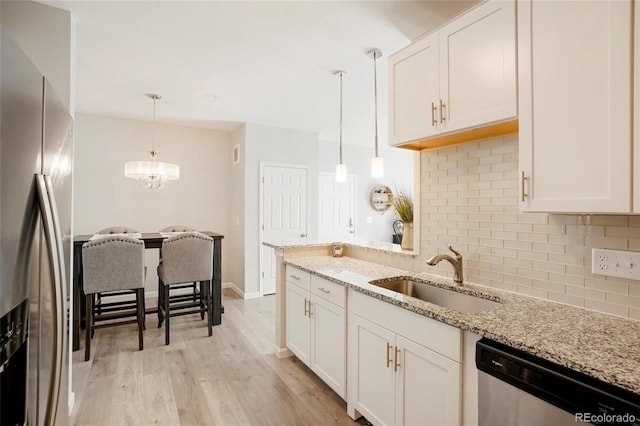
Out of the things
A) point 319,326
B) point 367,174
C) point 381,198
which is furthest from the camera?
point 381,198

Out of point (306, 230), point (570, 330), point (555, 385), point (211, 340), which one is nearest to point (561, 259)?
point (570, 330)

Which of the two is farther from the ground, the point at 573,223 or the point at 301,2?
Result: the point at 301,2

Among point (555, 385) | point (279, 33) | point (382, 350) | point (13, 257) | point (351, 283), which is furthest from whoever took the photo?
point (279, 33)

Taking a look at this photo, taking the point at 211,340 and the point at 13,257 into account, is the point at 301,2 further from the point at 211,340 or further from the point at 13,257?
the point at 211,340

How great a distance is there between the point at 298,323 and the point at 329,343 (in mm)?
466

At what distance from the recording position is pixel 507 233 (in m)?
1.83

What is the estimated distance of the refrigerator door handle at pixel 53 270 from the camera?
884 millimetres

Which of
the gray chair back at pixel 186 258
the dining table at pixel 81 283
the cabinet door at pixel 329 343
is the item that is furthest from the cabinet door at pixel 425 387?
the dining table at pixel 81 283

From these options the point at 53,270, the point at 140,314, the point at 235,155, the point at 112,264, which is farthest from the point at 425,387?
the point at 235,155

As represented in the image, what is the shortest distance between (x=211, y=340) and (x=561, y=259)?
9.97 feet

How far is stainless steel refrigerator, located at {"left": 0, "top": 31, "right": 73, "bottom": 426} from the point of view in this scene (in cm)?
73

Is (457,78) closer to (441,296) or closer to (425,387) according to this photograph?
(441,296)

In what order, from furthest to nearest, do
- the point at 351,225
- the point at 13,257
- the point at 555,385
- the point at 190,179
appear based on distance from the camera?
the point at 351,225 < the point at 190,179 < the point at 555,385 < the point at 13,257

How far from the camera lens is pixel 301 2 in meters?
2.08
